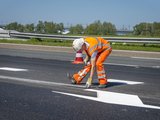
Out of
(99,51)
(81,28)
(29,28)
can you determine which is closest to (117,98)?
(99,51)

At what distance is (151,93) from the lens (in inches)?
354

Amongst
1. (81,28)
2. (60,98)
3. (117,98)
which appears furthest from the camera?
(81,28)

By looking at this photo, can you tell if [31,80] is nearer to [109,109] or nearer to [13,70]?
[13,70]

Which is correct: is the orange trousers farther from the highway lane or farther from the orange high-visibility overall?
the highway lane

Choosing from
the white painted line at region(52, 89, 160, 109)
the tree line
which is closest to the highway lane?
the white painted line at region(52, 89, 160, 109)

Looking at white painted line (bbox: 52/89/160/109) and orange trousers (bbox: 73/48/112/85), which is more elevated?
orange trousers (bbox: 73/48/112/85)

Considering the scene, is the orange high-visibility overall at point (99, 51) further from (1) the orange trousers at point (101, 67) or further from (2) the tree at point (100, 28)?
(2) the tree at point (100, 28)

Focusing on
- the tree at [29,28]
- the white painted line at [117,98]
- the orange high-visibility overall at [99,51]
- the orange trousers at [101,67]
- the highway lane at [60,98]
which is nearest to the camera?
the highway lane at [60,98]

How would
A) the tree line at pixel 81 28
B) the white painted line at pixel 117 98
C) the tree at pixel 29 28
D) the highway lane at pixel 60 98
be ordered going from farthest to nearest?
the tree at pixel 29 28, the tree line at pixel 81 28, the white painted line at pixel 117 98, the highway lane at pixel 60 98

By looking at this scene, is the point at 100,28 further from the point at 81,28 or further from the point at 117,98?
the point at 117,98

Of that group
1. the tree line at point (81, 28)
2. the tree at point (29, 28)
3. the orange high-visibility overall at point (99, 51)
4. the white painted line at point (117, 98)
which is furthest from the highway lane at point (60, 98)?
Result: the tree at point (29, 28)

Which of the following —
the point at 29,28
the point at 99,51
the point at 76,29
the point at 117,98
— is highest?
the point at 99,51

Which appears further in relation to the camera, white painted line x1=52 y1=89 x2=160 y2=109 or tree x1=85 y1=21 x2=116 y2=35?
tree x1=85 y1=21 x2=116 y2=35

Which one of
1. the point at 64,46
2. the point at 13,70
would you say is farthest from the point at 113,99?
the point at 64,46
